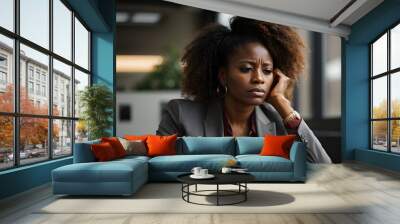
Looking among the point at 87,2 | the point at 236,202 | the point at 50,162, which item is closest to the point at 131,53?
the point at 87,2

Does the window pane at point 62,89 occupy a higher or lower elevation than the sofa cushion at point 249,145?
higher

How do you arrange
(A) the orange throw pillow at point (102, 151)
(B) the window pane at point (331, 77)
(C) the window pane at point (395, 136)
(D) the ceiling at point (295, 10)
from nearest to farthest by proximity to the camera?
(A) the orange throw pillow at point (102, 151)
(D) the ceiling at point (295, 10)
(C) the window pane at point (395, 136)
(B) the window pane at point (331, 77)

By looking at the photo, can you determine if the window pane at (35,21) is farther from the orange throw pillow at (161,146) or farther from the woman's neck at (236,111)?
the woman's neck at (236,111)

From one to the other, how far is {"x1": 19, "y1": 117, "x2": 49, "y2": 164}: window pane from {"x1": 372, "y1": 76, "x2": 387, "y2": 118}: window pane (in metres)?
6.51

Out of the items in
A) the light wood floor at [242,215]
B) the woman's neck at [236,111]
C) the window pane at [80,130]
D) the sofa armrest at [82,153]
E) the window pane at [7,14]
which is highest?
the window pane at [7,14]

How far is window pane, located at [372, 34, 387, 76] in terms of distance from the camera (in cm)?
798

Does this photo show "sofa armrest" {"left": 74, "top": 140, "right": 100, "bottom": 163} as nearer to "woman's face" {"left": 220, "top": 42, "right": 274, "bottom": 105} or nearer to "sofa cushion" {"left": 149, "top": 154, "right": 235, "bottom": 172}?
"sofa cushion" {"left": 149, "top": 154, "right": 235, "bottom": 172}

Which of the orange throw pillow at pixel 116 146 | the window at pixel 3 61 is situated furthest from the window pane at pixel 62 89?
the window at pixel 3 61

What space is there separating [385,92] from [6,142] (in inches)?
276

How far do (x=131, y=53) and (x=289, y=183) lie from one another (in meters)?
4.27

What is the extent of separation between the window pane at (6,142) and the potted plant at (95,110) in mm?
2495

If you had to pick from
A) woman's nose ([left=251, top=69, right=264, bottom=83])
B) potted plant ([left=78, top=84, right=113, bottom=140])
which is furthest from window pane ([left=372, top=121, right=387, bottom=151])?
potted plant ([left=78, top=84, right=113, bottom=140])

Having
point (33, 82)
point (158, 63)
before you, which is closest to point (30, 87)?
point (33, 82)

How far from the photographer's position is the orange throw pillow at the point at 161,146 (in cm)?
616
